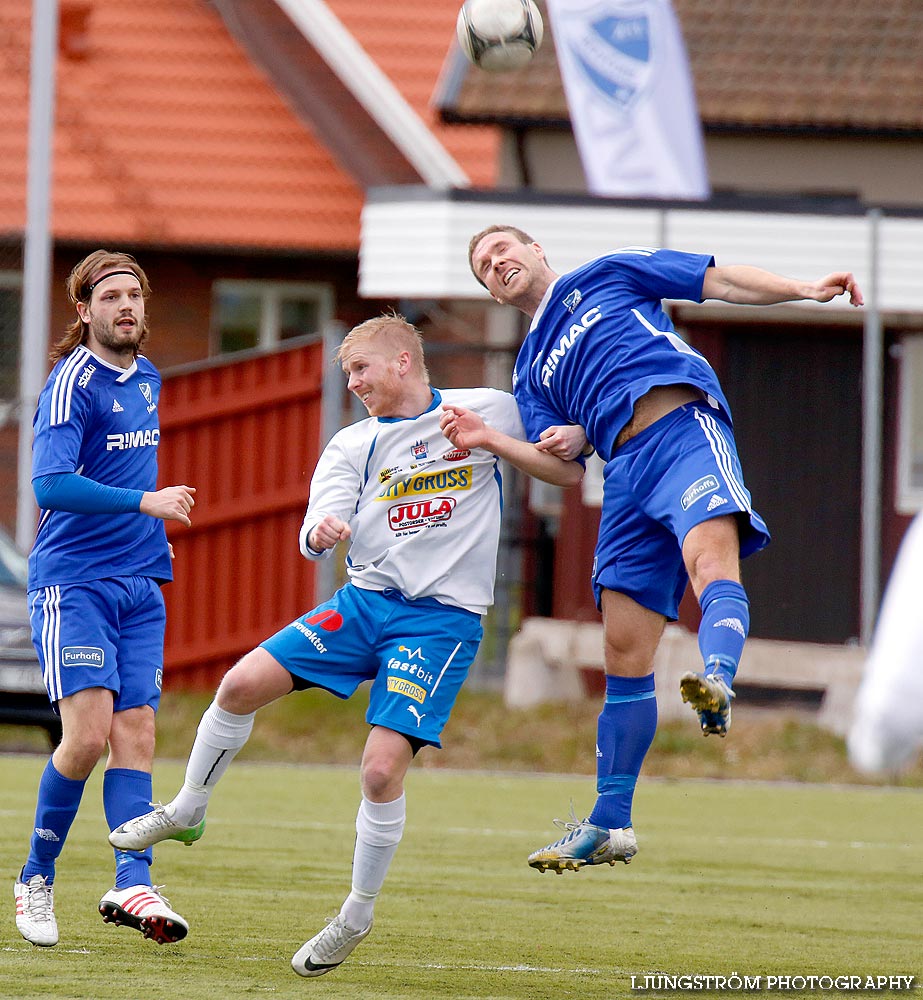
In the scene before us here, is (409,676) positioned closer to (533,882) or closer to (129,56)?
(533,882)

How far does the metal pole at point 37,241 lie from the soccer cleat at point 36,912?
8672 millimetres

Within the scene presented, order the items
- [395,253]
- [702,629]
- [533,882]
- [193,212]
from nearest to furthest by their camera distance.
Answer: [702,629] → [533,882] → [395,253] → [193,212]

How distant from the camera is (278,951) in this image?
6457 millimetres

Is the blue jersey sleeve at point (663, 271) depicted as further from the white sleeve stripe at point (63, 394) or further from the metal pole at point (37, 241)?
the metal pole at point (37, 241)

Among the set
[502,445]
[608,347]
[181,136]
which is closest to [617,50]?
[181,136]

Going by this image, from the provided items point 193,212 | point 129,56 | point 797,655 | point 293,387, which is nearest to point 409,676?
point 797,655

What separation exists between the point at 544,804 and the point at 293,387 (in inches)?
204

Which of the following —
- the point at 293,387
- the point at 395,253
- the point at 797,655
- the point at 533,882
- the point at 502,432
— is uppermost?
the point at 395,253

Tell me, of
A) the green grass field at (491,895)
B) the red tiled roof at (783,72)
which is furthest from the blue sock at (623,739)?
the red tiled roof at (783,72)

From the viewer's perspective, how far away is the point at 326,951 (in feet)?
19.2

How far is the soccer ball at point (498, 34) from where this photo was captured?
9258 mm

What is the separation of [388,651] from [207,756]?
764 mm

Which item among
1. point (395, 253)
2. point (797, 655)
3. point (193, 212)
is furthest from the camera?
point (193, 212)

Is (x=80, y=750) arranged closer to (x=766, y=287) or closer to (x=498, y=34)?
(x=766, y=287)
